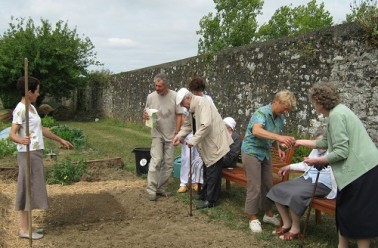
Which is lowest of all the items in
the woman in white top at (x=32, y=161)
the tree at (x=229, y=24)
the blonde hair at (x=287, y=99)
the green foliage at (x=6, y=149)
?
the green foliage at (x=6, y=149)

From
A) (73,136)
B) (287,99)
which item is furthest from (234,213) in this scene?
(73,136)

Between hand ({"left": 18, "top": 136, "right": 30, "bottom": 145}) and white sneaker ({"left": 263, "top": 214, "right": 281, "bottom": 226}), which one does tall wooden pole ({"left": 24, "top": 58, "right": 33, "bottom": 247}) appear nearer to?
hand ({"left": 18, "top": 136, "right": 30, "bottom": 145})

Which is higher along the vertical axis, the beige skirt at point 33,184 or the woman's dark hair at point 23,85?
the woman's dark hair at point 23,85

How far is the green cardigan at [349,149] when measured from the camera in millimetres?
3680

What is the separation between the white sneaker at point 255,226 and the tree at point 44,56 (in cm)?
1723

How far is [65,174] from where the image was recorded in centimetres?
747

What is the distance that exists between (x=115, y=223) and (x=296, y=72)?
202 inches

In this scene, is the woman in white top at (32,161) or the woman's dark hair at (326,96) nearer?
the woman's dark hair at (326,96)

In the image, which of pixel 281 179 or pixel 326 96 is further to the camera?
pixel 281 179

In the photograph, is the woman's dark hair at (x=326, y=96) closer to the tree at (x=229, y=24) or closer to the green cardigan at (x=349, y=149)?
the green cardigan at (x=349, y=149)

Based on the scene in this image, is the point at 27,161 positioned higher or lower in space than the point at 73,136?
higher

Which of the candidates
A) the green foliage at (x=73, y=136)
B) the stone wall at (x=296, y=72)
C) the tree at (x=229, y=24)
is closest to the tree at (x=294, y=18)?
the tree at (x=229, y=24)

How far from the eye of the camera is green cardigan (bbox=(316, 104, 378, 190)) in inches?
145

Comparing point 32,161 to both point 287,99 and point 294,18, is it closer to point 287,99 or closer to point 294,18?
point 287,99
